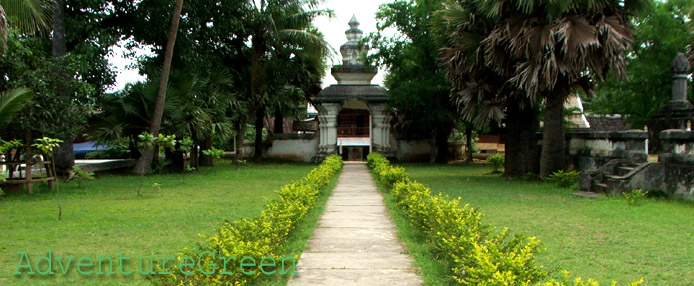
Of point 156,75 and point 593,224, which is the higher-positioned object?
point 156,75

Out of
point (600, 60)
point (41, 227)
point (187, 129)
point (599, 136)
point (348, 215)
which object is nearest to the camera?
point (41, 227)

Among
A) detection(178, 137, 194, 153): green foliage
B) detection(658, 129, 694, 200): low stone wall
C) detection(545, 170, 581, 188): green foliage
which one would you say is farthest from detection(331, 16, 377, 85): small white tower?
detection(658, 129, 694, 200): low stone wall

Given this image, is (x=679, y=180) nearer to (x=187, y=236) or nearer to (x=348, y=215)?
(x=348, y=215)

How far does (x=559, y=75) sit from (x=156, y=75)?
40.2 ft

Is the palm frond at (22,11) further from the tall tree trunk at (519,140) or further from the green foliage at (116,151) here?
the green foliage at (116,151)

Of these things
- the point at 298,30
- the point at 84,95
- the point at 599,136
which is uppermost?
the point at 298,30

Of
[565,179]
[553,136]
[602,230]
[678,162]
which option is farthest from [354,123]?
[602,230]

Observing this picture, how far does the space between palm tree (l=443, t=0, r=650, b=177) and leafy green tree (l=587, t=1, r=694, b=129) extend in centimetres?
976

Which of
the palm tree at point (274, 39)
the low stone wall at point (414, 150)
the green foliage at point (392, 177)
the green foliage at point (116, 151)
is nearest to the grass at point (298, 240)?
the green foliage at point (392, 177)

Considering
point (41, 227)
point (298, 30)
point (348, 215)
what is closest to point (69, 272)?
point (41, 227)

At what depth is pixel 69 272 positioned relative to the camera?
578 cm

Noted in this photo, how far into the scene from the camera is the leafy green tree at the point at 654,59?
24984mm

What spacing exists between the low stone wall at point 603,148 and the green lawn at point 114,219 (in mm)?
8349

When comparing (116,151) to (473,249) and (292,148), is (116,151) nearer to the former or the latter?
(292,148)
